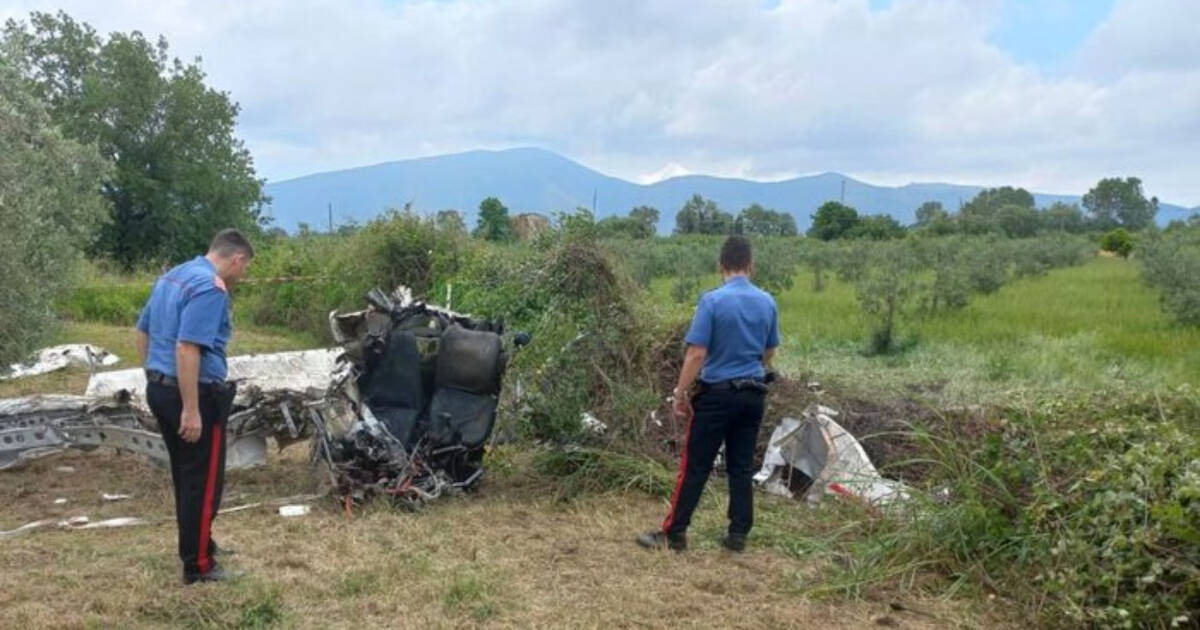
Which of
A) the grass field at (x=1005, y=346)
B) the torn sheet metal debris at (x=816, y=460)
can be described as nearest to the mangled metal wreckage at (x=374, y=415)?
the torn sheet metal debris at (x=816, y=460)

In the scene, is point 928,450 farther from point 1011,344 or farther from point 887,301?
point 887,301

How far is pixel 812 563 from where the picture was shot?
553 centimetres

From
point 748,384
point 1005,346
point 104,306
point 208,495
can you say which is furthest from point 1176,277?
point 104,306

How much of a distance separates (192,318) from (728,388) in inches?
108

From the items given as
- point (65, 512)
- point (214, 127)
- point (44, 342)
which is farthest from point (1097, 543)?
point (214, 127)

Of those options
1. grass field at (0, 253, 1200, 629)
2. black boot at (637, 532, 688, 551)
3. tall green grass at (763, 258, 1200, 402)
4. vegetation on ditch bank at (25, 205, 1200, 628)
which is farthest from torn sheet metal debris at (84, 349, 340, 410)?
tall green grass at (763, 258, 1200, 402)

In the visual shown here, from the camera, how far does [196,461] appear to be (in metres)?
4.82

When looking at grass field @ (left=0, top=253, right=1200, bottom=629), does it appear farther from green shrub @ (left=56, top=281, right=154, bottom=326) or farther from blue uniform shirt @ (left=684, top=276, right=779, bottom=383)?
green shrub @ (left=56, top=281, right=154, bottom=326)

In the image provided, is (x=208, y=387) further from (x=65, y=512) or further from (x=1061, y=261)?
(x=1061, y=261)

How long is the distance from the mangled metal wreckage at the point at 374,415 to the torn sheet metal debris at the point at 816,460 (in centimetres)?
204

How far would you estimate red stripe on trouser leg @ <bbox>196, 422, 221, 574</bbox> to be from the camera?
4.84m

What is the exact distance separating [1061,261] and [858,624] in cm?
3104

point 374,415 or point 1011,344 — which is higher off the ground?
point 374,415

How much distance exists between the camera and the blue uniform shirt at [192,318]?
459 cm
